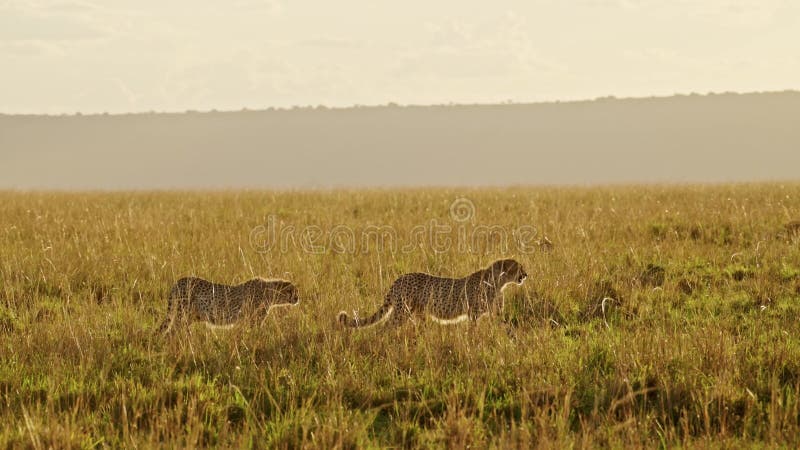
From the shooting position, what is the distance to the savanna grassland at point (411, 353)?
413 cm

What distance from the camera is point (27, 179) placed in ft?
297

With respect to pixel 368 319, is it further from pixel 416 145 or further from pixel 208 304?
pixel 416 145

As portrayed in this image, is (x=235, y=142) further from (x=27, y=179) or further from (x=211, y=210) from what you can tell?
(x=211, y=210)

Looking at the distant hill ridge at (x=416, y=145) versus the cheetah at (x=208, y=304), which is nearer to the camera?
the cheetah at (x=208, y=304)

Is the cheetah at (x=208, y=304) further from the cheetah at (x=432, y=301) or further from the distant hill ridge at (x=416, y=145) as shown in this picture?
the distant hill ridge at (x=416, y=145)

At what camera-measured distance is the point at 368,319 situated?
19.5 feet

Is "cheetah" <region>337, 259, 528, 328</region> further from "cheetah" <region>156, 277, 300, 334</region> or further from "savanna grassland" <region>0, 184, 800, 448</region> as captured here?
"cheetah" <region>156, 277, 300, 334</region>

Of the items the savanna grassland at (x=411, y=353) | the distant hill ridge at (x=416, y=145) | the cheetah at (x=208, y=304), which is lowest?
the savanna grassland at (x=411, y=353)

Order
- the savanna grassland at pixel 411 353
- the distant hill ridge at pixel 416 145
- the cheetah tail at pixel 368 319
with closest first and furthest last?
1. the savanna grassland at pixel 411 353
2. the cheetah tail at pixel 368 319
3. the distant hill ridge at pixel 416 145

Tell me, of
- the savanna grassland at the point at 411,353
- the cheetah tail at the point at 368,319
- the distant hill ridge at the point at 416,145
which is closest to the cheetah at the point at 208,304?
the savanna grassland at the point at 411,353

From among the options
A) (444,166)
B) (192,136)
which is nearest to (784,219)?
(444,166)

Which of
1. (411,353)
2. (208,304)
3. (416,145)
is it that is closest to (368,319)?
(411,353)

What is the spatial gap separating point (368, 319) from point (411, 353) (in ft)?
2.48

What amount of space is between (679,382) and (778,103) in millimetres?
98412
